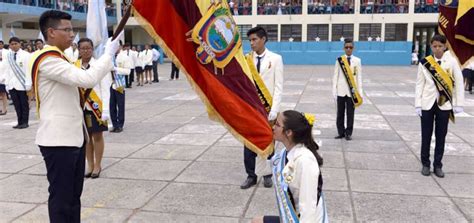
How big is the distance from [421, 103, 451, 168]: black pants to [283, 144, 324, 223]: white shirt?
12.1ft

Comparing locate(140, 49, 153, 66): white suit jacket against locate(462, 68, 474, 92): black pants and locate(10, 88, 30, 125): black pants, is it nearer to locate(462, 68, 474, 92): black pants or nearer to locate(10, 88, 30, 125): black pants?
locate(10, 88, 30, 125): black pants

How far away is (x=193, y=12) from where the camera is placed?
12.0ft

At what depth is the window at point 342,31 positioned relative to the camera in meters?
35.8

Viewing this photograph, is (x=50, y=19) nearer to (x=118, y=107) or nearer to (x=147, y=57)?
(x=118, y=107)

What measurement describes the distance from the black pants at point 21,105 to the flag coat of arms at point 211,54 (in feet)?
23.1

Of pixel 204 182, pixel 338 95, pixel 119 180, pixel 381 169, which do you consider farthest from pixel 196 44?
pixel 338 95

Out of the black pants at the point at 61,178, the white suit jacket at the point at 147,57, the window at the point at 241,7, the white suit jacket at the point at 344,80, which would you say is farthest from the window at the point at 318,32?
the black pants at the point at 61,178

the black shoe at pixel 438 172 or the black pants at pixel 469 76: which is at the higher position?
the black pants at pixel 469 76

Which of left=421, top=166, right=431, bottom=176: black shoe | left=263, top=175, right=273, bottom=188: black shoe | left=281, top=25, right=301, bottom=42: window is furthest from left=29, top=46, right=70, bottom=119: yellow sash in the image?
left=281, top=25, right=301, bottom=42: window

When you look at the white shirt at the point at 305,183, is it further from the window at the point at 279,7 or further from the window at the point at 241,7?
the window at the point at 241,7

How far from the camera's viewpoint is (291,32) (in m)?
37.3

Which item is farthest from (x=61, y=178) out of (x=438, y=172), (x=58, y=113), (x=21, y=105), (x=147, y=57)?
(x=147, y=57)

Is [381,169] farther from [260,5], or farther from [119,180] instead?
[260,5]

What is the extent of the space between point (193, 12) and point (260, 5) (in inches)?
1402
